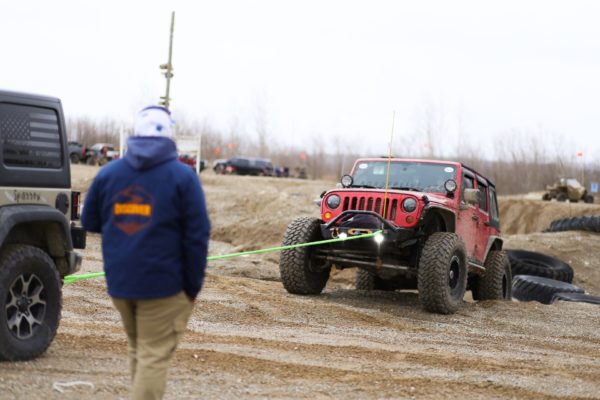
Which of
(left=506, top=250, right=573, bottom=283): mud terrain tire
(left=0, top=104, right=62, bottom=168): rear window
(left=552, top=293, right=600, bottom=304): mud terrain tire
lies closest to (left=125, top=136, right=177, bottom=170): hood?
(left=0, top=104, right=62, bottom=168): rear window

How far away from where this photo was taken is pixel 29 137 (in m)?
6.94

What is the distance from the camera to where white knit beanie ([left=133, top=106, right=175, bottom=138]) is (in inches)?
182

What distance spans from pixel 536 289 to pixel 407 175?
4.84m

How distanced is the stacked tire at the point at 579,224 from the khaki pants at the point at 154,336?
22.3 metres

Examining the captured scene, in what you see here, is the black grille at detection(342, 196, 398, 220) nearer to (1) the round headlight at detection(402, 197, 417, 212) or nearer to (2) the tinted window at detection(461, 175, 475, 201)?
(1) the round headlight at detection(402, 197, 417, 212)

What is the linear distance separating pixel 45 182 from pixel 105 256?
103 inches

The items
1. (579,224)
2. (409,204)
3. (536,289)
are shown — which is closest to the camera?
(409,204)

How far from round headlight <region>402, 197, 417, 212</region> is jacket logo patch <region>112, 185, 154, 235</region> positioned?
23.9 ft

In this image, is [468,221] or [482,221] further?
[482,221]

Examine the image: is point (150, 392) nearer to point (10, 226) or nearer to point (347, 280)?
point (10, 226)

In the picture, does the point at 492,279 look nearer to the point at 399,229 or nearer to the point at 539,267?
the point at 399,229

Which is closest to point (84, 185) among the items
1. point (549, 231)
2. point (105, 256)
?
point (549, 231)

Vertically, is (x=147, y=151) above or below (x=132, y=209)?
above

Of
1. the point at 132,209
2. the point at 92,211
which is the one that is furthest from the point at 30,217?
the point at 132,209
